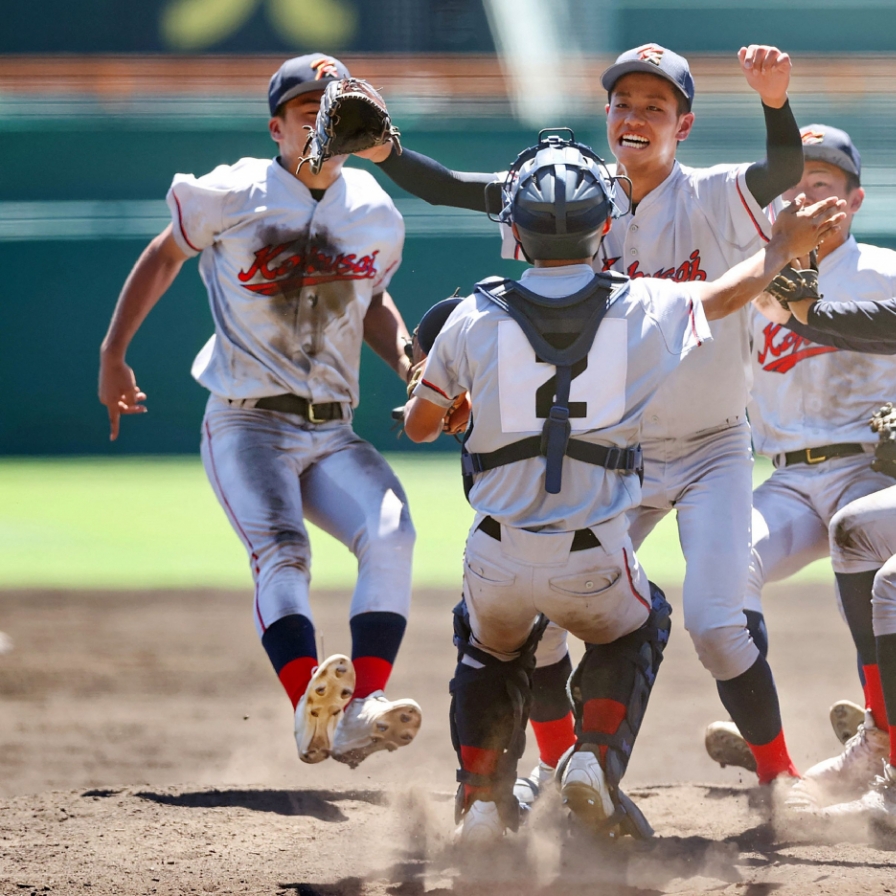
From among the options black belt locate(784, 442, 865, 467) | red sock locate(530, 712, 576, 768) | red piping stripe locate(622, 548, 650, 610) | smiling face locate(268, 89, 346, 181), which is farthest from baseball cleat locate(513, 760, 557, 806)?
smiling face locate(268, 89, 346, 181)

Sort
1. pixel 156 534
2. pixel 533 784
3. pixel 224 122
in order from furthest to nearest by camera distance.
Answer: pixel 224 122
pixel 156 534
pixel 533 784

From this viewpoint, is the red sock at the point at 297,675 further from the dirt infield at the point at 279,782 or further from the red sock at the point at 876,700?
the red sock at the point at 876,700

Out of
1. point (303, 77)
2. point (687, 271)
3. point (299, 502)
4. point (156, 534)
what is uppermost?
point (303, 77)

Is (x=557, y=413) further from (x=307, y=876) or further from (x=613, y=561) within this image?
(x=307, y=876)

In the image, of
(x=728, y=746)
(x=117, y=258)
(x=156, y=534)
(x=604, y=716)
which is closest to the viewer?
(x=604, y=716)

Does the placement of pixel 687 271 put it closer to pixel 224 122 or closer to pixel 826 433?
pixel 826 433

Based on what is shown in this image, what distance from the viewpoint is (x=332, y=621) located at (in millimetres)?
6543

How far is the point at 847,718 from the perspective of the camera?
410 cm

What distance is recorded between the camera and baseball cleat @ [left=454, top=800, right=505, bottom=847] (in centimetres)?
307

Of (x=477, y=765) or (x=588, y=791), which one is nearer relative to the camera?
(x=588, y=791)

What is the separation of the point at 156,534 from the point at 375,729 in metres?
5.70

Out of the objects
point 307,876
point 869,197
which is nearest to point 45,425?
point 869,197

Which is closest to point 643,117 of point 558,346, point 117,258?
point 558,346

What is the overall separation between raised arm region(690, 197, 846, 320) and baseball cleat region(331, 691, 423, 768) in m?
1.29
